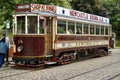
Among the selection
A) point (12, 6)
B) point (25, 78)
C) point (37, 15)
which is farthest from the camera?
point (12, 6)

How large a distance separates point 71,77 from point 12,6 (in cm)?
1432

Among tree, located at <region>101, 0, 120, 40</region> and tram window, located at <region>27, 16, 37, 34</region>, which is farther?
tree, located at <region>101, 0, 120, 40</region>

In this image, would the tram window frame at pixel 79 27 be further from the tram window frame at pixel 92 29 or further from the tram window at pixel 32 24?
the tram window at pixel 32 24

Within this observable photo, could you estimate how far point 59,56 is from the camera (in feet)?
67.3

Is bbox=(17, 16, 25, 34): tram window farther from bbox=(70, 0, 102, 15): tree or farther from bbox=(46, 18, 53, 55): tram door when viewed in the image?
bbox=(70, 0, 102, 15): tree

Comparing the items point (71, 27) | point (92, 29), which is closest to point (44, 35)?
point (71, 27)

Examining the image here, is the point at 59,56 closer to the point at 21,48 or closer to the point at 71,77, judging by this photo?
the point at 21,48

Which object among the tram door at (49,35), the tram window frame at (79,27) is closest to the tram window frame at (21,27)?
the tram door at (49,35)

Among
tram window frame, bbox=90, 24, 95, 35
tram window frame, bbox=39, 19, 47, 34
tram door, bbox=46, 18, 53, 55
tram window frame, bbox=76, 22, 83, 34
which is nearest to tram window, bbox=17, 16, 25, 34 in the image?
tram window frame, bbox=39, 19, 47, 34

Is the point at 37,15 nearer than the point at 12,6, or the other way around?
the point at 37,15

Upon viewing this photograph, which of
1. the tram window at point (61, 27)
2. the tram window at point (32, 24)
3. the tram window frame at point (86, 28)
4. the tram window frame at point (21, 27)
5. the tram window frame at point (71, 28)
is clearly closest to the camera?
the tram window at point (32, 24)

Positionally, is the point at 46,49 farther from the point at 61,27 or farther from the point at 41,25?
the point at 61,27

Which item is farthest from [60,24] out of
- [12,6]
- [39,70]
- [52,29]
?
[12,6]

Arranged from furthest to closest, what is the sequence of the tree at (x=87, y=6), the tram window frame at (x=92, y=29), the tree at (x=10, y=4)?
1. the tree at (x=87, y=6)
2. the tree at (x=10, y=4)
3. the tram window frame at (x=92, y=29)
